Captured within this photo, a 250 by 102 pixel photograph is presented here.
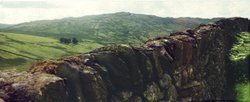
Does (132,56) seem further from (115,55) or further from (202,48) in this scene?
(202,48)

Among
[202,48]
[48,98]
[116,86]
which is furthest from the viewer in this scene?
[202,48]

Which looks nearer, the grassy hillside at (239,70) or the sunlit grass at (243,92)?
the sunlit grass at (243,92)

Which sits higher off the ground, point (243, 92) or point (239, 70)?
point (239, 70)

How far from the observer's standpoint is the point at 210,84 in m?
78.1

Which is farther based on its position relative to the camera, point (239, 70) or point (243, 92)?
point (239, 70)

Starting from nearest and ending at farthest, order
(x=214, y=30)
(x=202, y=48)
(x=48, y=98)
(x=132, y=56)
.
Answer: (x=48, y=98)
(x=132, y=56)
(x=202, y=48)
(x=214, y=30)

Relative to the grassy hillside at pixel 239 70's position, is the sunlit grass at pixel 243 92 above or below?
below

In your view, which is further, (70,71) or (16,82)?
(70,71)

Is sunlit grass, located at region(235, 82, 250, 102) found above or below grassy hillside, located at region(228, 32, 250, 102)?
below

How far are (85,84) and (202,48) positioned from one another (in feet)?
107

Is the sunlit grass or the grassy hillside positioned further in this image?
the grassy hillside

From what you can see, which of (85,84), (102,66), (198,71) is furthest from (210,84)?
(85,84)

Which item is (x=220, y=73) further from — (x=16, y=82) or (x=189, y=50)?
(x=16, y=82)

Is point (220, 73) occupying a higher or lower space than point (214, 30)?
lower
